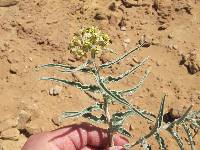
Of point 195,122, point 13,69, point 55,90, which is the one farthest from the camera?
point 13,69

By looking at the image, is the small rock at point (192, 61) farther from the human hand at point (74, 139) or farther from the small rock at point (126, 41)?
the human hand at point (74, 139)

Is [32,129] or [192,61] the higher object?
[192,61]

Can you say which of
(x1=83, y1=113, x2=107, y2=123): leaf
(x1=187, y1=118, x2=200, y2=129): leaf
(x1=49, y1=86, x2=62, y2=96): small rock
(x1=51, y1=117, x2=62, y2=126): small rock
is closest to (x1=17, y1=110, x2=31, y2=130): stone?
(x1=51, y1=117, x2=62, y2=126): small rock

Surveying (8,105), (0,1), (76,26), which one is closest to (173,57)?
(76,26)

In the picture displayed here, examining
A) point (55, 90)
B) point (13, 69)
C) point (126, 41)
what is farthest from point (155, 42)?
point (13, 69)

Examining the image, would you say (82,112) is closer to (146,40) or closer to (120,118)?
(120,118)

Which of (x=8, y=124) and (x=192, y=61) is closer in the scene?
(x=8, y=124)
